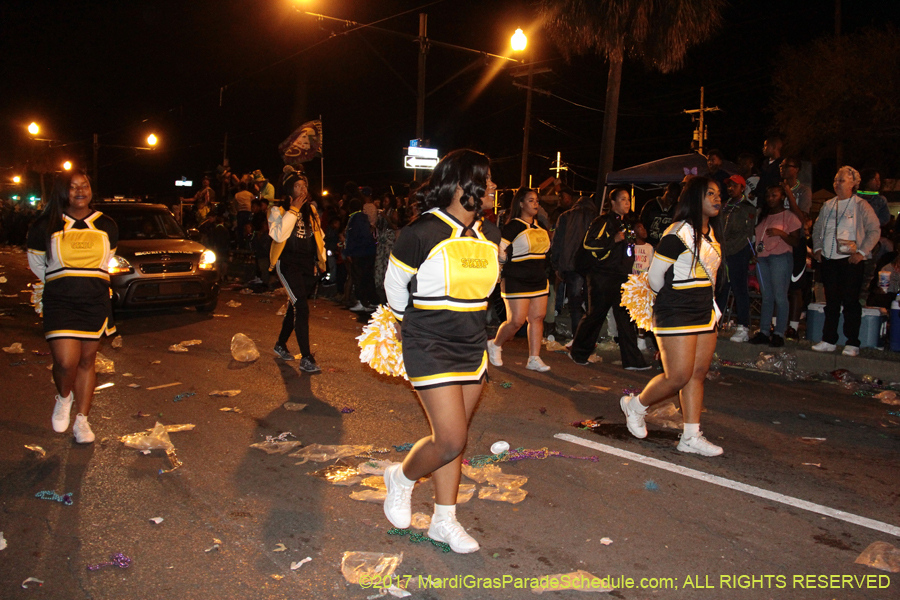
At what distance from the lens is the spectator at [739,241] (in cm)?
896

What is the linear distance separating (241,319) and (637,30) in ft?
30.5

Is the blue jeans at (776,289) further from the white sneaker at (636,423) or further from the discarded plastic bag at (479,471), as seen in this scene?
the discarded plastic bag at (479,471)

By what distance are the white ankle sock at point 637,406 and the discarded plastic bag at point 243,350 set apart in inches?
175

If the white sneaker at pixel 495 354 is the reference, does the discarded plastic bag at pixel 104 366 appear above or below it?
below

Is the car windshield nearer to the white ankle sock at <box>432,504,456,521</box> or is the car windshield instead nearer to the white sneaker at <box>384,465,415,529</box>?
the white sneaker at <box>384,465,415,529</box>

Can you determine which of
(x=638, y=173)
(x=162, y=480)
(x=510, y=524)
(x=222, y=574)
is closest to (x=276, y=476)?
(x=162, y=480)

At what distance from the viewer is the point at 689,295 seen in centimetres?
496

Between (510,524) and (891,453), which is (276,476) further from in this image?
(891,453)

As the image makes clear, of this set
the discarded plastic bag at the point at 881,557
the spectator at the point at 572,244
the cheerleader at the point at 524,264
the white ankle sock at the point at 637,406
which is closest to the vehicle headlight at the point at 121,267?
the cheerleader at the point at 524,264

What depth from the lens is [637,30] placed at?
46.0ft

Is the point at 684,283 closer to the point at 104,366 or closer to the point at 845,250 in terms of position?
the point at 845,250

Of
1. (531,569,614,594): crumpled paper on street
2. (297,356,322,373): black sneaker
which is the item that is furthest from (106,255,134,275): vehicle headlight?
(531,569,614,594): crumpled paper on street

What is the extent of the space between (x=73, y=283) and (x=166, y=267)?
6.19m

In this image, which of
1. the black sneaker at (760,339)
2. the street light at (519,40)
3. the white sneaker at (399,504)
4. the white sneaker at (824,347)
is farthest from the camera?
the street light at (519,40)
